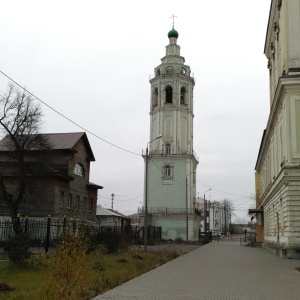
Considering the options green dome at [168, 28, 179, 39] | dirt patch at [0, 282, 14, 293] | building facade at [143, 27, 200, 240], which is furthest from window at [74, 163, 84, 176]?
dirt patch at [0, 282, 14, 293]

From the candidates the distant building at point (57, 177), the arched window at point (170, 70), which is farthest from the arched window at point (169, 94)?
the distant building at point (57, 177)

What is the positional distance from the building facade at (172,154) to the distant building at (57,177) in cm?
1344

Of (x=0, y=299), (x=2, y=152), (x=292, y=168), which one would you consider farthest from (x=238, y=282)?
(x=2, y=152)

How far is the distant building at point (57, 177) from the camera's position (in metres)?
35.7

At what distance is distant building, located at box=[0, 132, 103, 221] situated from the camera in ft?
117

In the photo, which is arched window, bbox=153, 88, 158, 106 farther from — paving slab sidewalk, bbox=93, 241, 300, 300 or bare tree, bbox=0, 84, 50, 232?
paving slab sidewalk, bbox=93, 241, 300, 300

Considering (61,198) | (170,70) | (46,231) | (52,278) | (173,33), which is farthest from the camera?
(173,33)

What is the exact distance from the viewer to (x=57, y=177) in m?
37.2

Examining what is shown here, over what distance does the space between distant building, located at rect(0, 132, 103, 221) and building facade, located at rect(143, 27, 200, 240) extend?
13437 millimetres

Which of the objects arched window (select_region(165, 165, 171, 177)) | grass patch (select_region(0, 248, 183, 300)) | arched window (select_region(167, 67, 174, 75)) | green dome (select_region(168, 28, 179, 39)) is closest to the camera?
grass patch (select_region(0, 248, 183, 300))

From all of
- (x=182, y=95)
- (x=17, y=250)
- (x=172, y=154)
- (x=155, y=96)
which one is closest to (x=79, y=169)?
(x=172, y=154)

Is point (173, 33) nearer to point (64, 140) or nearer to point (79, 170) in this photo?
point (64, 140)

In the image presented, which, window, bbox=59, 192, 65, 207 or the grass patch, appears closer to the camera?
the grass patch

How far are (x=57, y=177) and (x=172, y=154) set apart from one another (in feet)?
75.9
